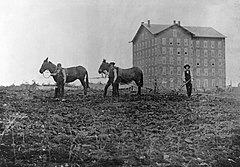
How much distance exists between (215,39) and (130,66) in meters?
1.28

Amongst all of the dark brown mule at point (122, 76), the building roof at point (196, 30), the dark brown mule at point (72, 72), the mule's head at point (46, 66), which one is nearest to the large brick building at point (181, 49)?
the building roof at point (196, 30)

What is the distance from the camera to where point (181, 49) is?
539cm

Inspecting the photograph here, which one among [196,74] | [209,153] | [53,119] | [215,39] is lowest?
[209,153]

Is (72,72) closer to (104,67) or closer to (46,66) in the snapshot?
(46,66)

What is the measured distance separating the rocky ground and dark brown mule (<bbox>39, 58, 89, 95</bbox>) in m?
0.45

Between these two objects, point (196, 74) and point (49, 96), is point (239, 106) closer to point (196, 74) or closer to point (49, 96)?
point (196, 74)

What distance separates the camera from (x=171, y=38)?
17.3 feet

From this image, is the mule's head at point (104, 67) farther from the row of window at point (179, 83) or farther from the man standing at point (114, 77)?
the row of window at point (179, 83)

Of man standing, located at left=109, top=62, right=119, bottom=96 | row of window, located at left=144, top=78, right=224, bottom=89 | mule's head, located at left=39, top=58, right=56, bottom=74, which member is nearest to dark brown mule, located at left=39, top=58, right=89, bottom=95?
mule's head, located at left=39, top=58, right=56, bottom=74

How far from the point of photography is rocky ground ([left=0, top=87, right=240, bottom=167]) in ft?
11.1

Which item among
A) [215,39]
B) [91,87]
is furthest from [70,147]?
[91,87]

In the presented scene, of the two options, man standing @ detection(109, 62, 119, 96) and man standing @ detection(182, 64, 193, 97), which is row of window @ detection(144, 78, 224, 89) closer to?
man standing @ detection(182, 64, 193, 97)

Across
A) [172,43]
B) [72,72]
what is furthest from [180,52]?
[72,72]

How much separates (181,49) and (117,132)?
74.3 inches
